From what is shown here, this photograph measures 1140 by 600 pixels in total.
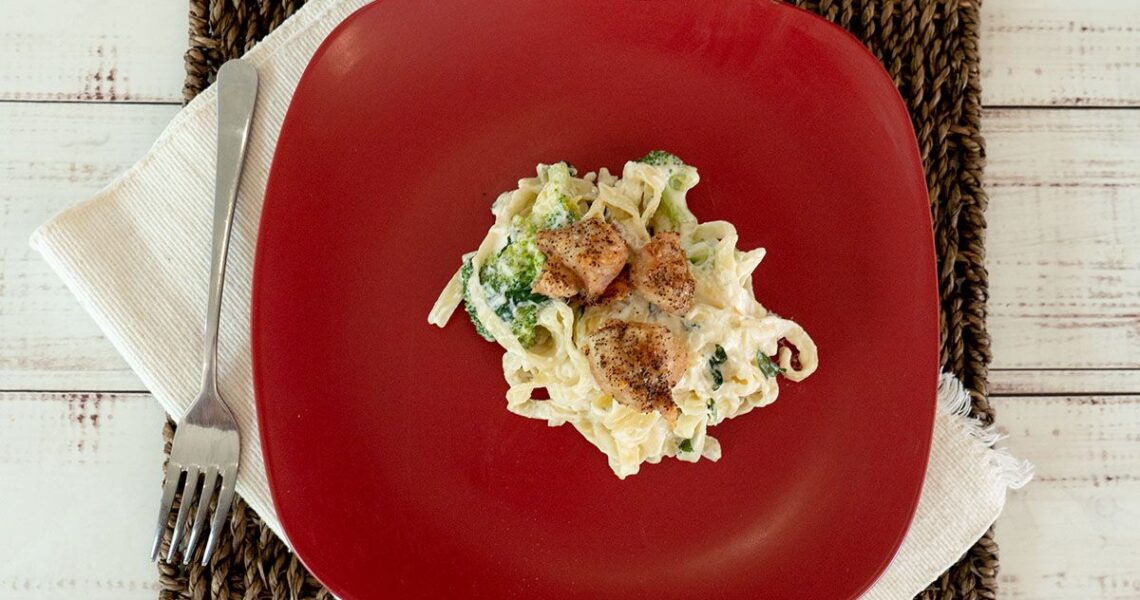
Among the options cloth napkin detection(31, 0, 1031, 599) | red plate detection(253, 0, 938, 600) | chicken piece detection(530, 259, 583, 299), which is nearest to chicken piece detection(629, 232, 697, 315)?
chicken piece detection(530, 259, 583, 299)

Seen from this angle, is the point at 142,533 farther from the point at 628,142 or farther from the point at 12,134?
the point at 628,142

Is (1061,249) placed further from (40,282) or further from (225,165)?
(40,282)

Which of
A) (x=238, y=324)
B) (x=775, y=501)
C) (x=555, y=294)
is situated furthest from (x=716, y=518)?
(x=238, y=324)

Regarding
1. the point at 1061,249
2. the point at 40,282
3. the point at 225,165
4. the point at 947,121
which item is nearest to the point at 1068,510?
the point at 1061,249

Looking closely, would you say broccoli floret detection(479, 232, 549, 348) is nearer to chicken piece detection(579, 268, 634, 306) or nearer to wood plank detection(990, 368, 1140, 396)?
chicken piece detection(579, 268, 634, 306)

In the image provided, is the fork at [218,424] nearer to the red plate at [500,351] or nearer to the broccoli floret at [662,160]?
the red plate at [500,351]
